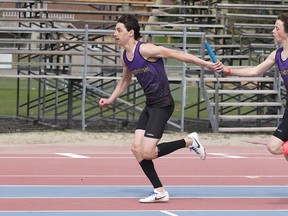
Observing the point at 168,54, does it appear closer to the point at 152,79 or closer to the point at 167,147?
the point at 152,79

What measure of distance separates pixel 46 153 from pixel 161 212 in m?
6.96

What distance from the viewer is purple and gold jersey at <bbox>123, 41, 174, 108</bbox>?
10.9 meters

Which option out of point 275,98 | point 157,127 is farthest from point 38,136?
point 157,127

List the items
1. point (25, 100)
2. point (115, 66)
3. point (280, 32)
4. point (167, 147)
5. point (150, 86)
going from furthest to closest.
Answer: point (25, 100) < point (115, 66) < point (167, 147) < point (150, 86) < point (280, 32)

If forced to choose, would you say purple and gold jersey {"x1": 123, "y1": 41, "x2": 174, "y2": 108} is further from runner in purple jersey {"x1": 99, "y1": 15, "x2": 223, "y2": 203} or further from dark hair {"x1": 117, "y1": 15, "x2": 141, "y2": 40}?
dark hair {"x1": 117, "y1": 15, "x2": 141, "y2": 40}

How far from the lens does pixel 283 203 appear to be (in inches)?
435

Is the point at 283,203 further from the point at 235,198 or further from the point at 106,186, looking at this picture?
the point at 106,186

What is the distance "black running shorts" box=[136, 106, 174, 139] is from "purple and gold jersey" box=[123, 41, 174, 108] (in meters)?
0.07

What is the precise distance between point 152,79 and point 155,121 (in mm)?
481

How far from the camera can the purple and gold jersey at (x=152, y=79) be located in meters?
10.9

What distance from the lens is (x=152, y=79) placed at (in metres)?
10.9

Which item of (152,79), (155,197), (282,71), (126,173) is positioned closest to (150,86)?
(152,79)

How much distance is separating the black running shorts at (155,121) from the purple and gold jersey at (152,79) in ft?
0.23

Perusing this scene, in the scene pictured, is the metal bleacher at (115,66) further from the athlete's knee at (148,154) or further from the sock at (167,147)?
the athlete's knee at (148,154)
